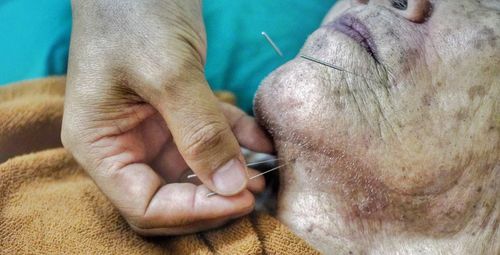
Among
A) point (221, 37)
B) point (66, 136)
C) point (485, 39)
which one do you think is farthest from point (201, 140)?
point (221, 37)

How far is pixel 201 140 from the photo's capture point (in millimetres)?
979

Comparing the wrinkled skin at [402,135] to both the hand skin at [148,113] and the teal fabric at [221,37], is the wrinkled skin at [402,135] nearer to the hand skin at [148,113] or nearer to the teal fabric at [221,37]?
the hand skin at [148,113]

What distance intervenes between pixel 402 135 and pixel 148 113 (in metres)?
0.51

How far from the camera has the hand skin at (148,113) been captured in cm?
99

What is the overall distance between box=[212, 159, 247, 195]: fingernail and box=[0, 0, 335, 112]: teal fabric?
0.62 m

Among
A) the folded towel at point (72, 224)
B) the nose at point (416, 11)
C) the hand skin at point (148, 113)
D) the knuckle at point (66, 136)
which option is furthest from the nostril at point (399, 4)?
the knuckle at point (66, 136)

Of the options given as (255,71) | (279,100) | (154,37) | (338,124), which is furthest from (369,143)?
(255,71)

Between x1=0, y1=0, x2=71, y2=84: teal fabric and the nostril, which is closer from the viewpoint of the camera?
the nostril

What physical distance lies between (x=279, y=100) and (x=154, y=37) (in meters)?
0.28

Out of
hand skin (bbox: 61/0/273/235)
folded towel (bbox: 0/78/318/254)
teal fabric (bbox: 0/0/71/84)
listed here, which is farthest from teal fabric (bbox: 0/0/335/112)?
hand skin (bbox: 61/0/273/235)

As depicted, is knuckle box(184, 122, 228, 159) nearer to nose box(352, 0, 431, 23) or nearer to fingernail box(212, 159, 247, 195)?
fingernail box(212, 159, 247, 195)

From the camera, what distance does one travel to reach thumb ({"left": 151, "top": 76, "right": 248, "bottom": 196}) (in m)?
0.98

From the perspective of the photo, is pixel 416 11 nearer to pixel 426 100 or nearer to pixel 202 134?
pixel 426 100

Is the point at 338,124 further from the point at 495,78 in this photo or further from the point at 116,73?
the point at 116,73
